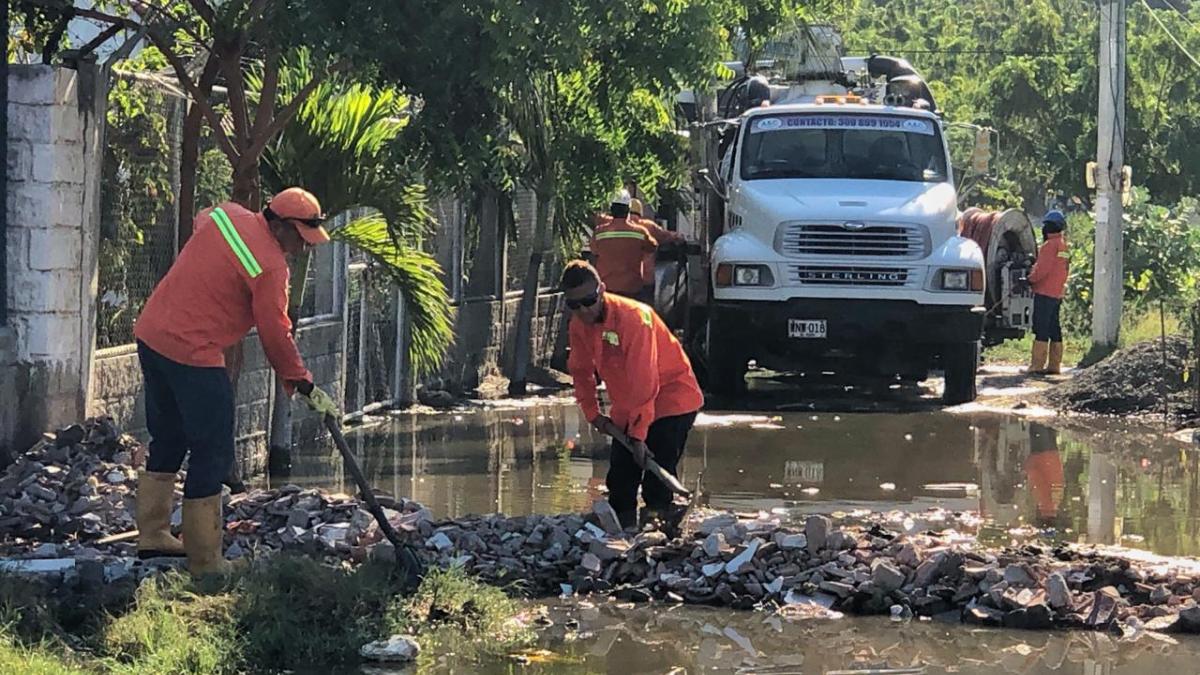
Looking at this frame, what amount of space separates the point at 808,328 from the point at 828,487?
3.85 m

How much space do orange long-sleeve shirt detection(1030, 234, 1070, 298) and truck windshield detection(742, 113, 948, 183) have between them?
2.79 meters

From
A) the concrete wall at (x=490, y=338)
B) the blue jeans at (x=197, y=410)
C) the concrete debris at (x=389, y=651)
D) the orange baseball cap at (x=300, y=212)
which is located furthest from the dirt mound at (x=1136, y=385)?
the concrete debris at (x=389, y=651)

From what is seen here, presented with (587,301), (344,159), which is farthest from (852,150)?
(587,301)

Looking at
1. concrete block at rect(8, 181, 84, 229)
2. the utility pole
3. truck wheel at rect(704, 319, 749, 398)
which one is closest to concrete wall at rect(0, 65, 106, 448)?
concrete block at rect(8, 181, 84, 229)

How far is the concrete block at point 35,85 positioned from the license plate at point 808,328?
7105 mm

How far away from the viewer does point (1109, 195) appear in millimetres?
18781

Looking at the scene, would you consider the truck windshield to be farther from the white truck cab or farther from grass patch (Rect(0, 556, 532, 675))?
grass patch (Rect(0, 556, 532, 675))

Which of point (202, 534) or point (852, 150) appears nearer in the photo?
point (202, 534)

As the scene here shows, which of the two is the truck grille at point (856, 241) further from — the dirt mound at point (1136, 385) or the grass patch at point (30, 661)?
the grass patch at point (30, 661)

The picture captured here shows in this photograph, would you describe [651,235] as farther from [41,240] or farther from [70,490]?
[70,490]

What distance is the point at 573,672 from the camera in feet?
20.9

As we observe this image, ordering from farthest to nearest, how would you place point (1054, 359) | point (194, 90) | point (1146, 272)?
point (1146, 272)
point (1054, 359)
point (194, 90)

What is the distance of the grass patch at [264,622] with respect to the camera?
5.93 metres

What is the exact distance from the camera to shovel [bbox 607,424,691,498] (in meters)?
8.34
